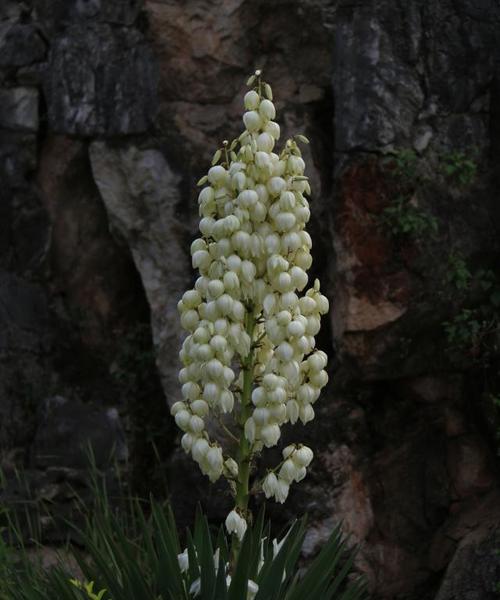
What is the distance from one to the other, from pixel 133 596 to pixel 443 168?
2.71m

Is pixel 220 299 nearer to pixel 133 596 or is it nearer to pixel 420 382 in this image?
pixel 133 596

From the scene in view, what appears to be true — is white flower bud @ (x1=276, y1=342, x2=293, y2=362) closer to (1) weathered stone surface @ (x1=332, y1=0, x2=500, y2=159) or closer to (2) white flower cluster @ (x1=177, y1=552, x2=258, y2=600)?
(2) white flower cluster @ (x1=177, y1=552, x2=258, y2=600)

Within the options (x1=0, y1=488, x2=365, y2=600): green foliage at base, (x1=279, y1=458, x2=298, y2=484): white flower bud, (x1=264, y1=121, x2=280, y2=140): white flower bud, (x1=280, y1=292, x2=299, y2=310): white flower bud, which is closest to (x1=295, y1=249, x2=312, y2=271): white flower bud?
(x1=280, y1=292, x2=299, y2=310): white flower bud

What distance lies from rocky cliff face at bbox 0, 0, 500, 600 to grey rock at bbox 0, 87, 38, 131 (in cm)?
1

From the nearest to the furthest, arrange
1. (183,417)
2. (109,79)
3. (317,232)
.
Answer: (183,417) → (317,232) → (109,79)

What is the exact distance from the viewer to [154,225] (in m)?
5.64

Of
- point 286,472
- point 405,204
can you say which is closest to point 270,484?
point 286,472

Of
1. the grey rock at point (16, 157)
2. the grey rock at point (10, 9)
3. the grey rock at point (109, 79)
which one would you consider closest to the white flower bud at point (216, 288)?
the grey rock at point (109, 79)

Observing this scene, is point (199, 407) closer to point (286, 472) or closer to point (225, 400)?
point (225, 400)

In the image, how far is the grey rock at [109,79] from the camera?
220 inches

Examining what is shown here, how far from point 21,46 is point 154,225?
1.25 meters

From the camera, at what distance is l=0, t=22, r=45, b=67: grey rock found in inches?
231

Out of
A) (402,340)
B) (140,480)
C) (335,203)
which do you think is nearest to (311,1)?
(335,203)

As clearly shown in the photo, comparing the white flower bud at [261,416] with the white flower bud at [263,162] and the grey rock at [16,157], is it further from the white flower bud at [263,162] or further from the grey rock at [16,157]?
the grey rock at [16,157]
